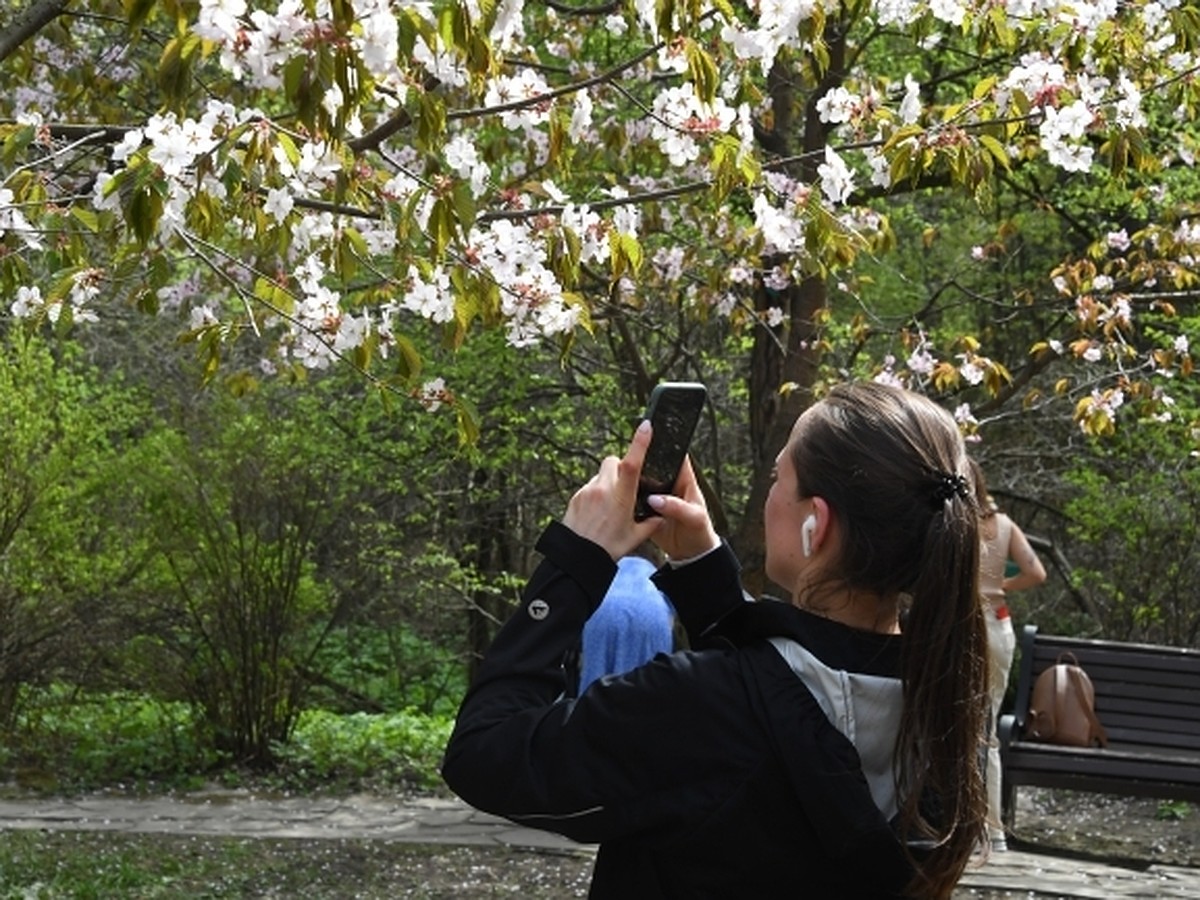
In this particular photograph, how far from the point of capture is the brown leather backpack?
8828mm

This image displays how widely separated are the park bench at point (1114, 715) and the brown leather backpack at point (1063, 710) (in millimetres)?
64

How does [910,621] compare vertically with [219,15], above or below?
below

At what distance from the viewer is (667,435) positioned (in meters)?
1.99

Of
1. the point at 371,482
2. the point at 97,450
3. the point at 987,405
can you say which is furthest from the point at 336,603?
the point at 987,405

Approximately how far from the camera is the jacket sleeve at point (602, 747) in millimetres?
1774

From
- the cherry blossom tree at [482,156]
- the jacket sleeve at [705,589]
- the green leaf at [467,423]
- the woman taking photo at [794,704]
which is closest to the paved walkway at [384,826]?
the cherry blossom tree at [482,156]

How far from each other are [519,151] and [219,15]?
4.39 metres

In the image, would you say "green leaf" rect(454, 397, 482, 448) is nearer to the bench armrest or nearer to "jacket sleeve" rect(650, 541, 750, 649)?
"jacket sleeve" rect(650, 541, 750, 649)

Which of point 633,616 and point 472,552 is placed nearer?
point 633,616

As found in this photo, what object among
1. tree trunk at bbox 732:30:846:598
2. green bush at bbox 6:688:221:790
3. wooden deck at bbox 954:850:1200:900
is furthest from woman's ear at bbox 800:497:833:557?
green bush at bbox 6:688:221:790

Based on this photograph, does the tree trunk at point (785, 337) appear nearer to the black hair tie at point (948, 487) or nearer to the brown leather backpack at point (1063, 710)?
the brown leather backpack at point (1063, 710)

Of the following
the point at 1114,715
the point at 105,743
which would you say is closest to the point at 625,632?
the point at 1114,715

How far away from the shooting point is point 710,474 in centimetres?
1123

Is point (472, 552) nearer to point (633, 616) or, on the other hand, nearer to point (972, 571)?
point (633, 616)
